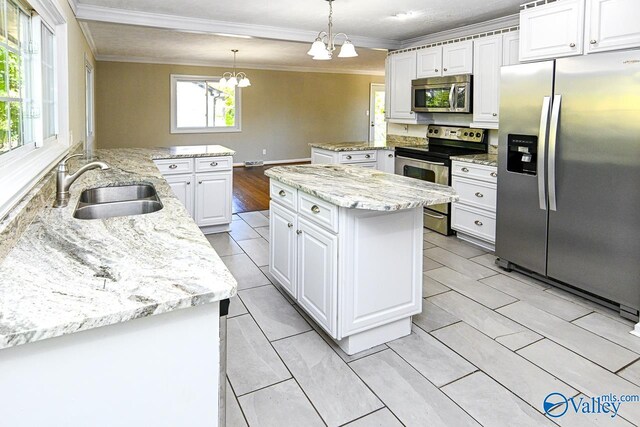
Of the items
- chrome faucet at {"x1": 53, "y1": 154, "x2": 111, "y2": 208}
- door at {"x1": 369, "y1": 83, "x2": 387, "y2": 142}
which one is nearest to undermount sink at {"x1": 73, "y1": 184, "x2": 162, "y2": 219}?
chrome faucet at {"x1": 53, "y1": 154, "x2": 111, "y2": 208}

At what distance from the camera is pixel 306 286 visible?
2.57 meters

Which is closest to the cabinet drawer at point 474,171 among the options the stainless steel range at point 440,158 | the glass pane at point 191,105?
the stainless steel range at point 440,158

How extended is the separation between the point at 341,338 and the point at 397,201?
76 centimetres

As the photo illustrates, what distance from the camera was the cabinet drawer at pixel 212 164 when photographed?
14.4ft

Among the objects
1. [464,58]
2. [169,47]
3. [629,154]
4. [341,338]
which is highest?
[169,47]

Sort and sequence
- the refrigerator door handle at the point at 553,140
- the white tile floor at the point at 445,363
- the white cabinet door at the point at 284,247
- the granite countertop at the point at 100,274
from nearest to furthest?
1. the granite countertop at the point at 100,274
2. the white tile floor at the point at 445,363
3. the white cabinet door at the point at 284,247
4. the refrigerator door handle at the point at 553,140

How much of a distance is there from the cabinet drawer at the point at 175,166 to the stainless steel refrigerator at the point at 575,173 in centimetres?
282

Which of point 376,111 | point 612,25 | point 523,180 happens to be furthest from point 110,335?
point 376,111

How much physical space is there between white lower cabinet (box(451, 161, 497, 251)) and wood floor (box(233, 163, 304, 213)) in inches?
103

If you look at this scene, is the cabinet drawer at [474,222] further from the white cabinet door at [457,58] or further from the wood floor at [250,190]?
the wood floor at [250,190]

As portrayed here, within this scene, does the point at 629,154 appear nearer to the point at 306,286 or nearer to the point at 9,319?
the point at 306,286

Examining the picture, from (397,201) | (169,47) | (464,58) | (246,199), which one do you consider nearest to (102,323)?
(397,201)

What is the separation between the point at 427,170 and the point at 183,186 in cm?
247

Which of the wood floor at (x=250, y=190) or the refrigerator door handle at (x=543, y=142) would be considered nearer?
the refrigerator door handle at (x=543, y=142)
